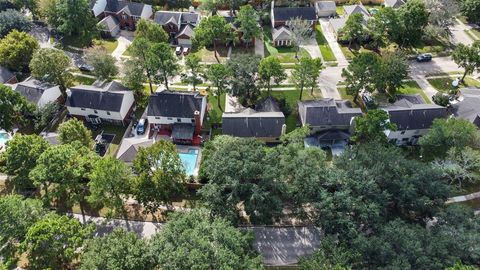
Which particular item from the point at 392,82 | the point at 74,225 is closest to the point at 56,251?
the point at 74,225

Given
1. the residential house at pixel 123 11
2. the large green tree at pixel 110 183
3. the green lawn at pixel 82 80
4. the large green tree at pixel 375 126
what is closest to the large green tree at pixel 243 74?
the large green tree at pixel 375 126

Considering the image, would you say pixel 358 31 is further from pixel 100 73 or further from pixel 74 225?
pixel 74 225

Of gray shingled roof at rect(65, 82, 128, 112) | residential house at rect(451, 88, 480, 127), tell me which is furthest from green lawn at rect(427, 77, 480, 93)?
gray shingled roof at rect(65, 82, 128, 112)

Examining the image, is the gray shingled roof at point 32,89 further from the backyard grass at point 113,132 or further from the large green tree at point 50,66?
the backyard grass at point 113,132

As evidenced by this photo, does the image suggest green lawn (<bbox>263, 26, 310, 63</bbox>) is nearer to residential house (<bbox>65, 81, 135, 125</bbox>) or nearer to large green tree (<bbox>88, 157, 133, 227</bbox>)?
residential house (<bbox>65, 81, 135, 125</bbox>)

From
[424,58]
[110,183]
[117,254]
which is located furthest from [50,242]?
[424,58]

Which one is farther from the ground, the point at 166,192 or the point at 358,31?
the point at 358,31
